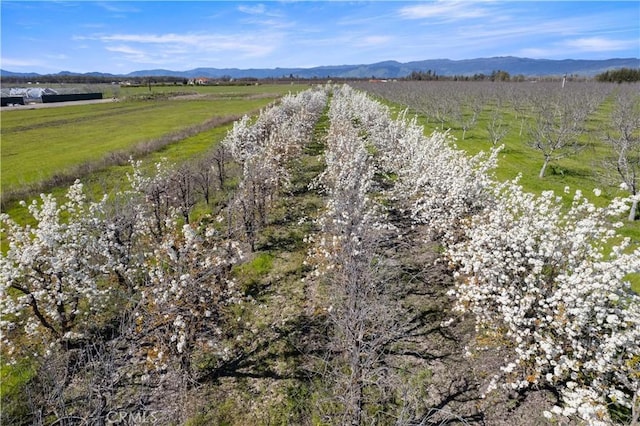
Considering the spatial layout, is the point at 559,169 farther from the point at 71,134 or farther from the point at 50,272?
the point at 71,134

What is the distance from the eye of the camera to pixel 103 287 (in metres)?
13.4

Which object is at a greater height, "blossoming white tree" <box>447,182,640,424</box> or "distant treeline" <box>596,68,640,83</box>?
"distant treeline" <box>596,68,640,83</box>

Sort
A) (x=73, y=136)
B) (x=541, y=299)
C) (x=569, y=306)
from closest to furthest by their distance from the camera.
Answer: (x=569, y=306)
(x=541, y=299)
(x=73, y=136)

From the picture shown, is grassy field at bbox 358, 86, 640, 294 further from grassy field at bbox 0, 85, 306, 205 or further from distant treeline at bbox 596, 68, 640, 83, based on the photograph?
distant treeline at bbox 596, 68, 640, 83

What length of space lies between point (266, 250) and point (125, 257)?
648 cm

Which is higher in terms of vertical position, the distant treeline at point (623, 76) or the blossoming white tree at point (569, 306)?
the distant treeline at point (623, 76)

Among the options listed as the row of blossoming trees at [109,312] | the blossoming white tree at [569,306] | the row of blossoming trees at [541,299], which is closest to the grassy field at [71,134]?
the row of blossoming trees at [109,312]

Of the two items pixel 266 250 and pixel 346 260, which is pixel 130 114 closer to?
pixel 266 250

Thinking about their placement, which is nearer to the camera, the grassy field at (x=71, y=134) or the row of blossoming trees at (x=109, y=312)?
the row of blossoming trees at (x=109, y=312)

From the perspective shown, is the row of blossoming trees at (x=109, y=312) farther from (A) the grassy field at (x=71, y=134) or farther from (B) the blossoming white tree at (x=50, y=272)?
(A) the grassy field at (x=71, y=134)

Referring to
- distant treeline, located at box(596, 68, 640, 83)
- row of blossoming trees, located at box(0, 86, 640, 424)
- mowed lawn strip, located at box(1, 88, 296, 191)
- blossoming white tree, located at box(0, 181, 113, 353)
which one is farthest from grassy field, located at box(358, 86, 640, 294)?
distant treeline, located at box(596, 68, 640, 83)

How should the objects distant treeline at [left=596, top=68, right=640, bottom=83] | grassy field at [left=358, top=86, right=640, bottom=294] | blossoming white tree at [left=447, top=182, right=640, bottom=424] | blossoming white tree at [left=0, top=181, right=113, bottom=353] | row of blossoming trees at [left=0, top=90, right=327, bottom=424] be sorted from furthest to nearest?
distant treeline at [left=596, top=68, right=640, bottom=83] < grassy field at [left=358, top=86, right=640, bottom=294] < blossoming white tree at [left=0, top=181, right=113, bottom=353] < row of blossoming trees at [left=0, top=90, right=327, bottom=424] < blossoming white tree at [left=447, top=182, right=640, bottom=424]

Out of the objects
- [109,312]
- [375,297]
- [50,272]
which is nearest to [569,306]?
[375,297]

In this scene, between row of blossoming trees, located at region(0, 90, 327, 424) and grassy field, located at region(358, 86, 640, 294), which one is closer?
row of blossoming trees, located at region(0, 90, 327, 424)
